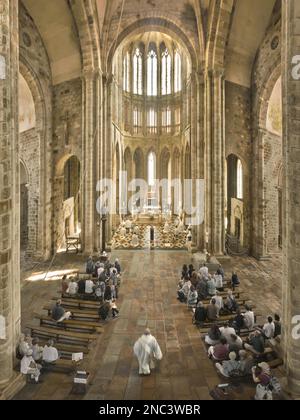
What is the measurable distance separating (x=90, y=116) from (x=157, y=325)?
1376 centimetres

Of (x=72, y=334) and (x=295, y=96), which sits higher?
(x=295, y=96)

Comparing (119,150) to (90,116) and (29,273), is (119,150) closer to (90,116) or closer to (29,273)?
(90,116)

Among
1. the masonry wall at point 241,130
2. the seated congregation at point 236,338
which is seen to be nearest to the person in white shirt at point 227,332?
the seated congregation at point 236,338

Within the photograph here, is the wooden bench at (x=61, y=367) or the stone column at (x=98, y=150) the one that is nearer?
the wooden bench at (x=61, y=367)

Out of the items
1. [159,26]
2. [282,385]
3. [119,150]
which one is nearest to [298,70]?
[282,385]

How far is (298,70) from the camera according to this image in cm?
833

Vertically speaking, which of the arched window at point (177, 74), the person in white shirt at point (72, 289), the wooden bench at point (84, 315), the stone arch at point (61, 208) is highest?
the arched window at point (177, 74)

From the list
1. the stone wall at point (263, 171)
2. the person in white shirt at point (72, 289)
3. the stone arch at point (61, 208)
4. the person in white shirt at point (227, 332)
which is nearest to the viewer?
the person in white shirt at point (227, 332)

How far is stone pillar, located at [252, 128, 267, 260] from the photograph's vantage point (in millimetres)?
21516

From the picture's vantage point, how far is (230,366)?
29.0 feet

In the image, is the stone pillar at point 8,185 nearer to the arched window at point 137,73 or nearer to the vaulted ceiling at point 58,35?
the vaulted ceiling at point 58,35

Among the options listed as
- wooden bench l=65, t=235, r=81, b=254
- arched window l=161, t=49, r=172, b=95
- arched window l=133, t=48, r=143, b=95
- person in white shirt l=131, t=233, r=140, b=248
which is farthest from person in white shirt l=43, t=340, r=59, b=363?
arched window l=161, t=49, r=172, b=95

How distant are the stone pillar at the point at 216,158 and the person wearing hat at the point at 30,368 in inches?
542

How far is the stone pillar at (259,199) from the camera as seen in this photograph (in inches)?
847
